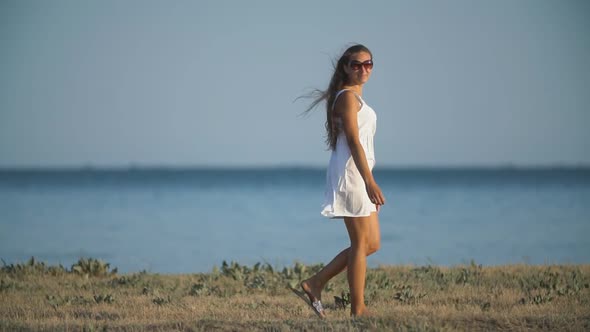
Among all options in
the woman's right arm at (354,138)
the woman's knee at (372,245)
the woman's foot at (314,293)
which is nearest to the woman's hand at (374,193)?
the woman's right arm at (354,138)

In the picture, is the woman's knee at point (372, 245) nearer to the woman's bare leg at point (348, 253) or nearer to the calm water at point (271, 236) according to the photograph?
the woman's bare leg at point (348, 253)

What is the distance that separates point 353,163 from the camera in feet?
23.1

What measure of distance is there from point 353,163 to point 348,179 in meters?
0.14

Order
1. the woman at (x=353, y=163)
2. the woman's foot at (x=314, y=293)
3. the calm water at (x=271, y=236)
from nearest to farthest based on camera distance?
1. the woman at (x=353, y=163)
2. the woman's foot at (x=314, y=293)
3. the calm water at (x=271, y=236)

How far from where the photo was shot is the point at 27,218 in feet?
113

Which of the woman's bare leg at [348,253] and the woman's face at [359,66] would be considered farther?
the woman's face at [359,66]

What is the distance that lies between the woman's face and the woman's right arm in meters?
0.21

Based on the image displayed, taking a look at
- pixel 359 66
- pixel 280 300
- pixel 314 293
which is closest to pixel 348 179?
pixel 359 66

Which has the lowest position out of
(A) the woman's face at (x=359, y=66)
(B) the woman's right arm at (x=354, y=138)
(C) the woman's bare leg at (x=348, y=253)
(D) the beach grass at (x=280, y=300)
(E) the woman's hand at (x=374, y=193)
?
(D) the beach grass at (x=280, y=300)

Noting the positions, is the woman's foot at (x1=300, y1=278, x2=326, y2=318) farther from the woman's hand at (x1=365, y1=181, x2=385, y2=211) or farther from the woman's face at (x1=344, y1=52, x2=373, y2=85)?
the woman's face at (x1=344, y1=52, x2=373, y2=85)

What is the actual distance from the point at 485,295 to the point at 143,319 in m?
3.75

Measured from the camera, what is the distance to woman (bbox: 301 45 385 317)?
693 cm

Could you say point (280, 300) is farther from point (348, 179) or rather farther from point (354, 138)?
point (354, 138)

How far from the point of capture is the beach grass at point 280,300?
696 cm
